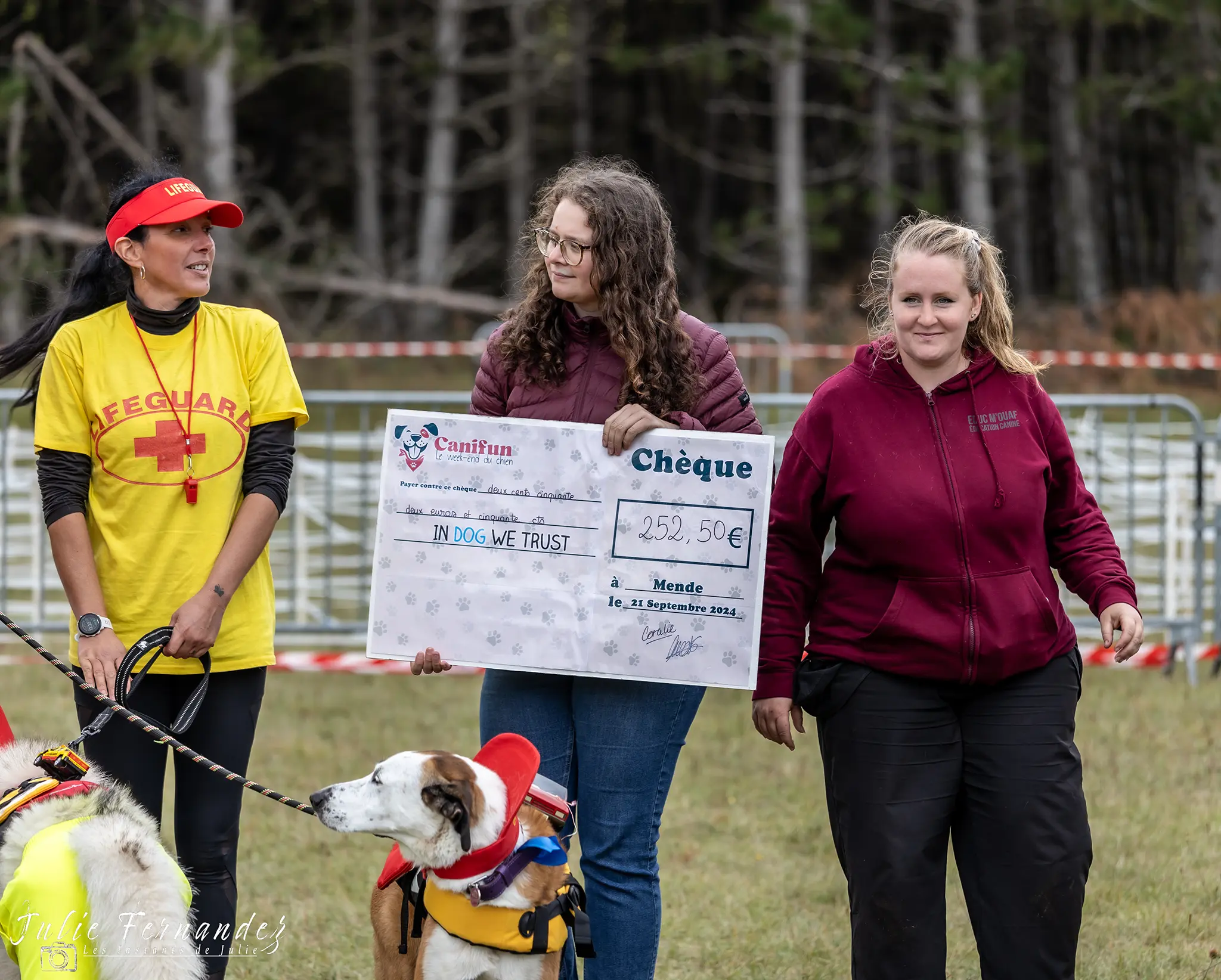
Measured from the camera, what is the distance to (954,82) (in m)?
22.1

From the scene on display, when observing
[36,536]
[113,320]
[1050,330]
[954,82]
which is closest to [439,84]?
[954,82]

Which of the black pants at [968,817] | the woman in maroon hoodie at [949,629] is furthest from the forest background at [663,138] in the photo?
the black pants at [968,817]

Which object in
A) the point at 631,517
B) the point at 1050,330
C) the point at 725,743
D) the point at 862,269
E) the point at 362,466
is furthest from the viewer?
the point at 862,269

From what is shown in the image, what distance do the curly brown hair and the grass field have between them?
6.18 ft

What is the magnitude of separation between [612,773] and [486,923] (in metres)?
0.46

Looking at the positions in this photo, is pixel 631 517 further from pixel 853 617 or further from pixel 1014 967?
pixel 1014 967

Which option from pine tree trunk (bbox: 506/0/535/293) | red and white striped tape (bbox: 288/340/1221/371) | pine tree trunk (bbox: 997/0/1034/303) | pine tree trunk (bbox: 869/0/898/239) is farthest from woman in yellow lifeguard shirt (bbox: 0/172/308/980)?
pine tree trunk (bbox: 997/0/1034/303)

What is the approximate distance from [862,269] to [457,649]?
2531 cm

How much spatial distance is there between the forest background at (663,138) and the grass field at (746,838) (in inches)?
542

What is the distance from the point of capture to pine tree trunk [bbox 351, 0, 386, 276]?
2570 centimetres

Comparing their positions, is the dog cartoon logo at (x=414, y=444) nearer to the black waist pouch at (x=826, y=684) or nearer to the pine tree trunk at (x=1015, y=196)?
the black waist pouch at (x=826, y=684)

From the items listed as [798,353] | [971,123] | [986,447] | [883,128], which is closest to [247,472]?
[986,447]

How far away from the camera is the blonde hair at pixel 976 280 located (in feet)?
10.7
